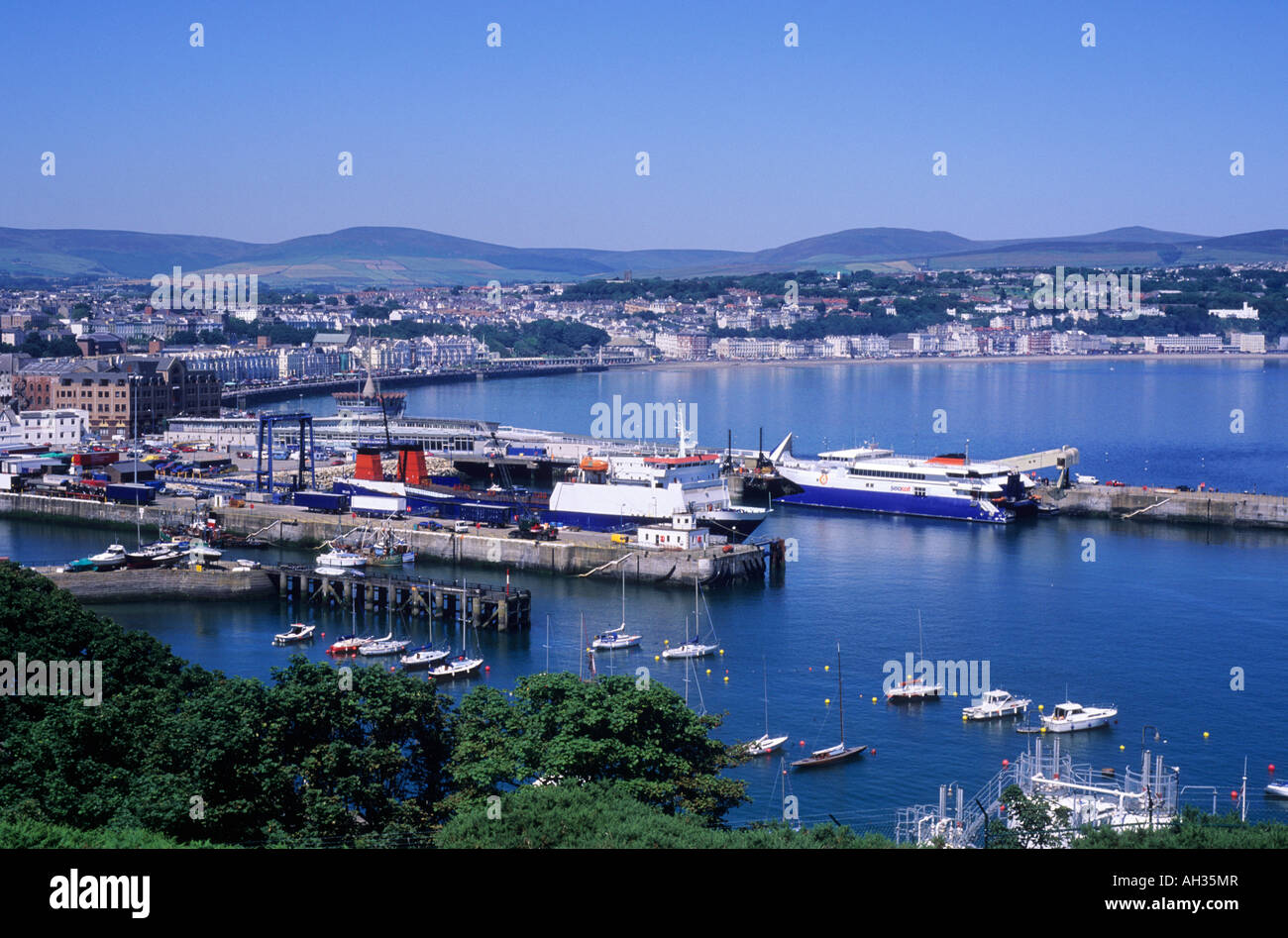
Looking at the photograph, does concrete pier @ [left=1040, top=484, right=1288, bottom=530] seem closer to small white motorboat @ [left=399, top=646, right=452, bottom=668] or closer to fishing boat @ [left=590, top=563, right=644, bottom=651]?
fishing boat @ [left=590, top=563, right=644, bottom=651]

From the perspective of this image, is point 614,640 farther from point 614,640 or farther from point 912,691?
point 912,691

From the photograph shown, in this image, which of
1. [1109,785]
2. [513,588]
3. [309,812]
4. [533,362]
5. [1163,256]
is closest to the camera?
[309,812]

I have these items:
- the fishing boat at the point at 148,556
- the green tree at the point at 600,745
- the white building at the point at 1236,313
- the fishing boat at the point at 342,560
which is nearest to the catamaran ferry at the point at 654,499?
the fishing boat at the point at 342,560

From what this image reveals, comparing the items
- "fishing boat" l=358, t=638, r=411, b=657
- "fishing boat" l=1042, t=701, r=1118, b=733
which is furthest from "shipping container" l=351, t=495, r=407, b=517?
"fishing boat" l=1042, t=701, r=1118, b=733
